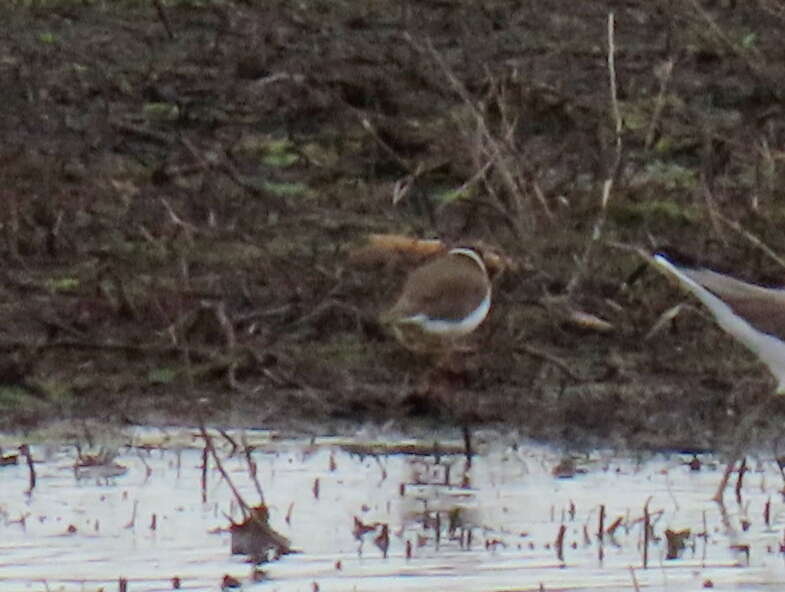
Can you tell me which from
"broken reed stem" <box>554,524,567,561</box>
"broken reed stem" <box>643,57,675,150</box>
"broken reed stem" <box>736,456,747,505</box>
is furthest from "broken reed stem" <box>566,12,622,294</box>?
"broken reed stem" <box>554,524,567,561</box>

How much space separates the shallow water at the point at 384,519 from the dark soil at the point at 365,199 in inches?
15.8

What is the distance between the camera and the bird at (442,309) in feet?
35.4

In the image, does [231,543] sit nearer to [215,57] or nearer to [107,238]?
[107,238]

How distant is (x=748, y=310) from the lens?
10180 mm

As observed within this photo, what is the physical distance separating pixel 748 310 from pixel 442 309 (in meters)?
1.34

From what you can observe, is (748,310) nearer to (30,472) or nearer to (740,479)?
(740,479)

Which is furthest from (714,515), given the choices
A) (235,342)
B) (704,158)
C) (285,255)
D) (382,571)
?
(704,158)

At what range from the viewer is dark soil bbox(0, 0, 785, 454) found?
411 inches

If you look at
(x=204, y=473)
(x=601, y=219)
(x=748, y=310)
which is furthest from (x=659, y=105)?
(x=204, y=473)

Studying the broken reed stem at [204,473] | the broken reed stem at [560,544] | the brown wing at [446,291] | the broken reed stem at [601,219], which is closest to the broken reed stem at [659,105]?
the broken reed stem at [601,219]

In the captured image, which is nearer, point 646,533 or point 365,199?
point 646,533

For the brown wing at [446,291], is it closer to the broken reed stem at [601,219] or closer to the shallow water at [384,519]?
the broken reed stem at [601,219]

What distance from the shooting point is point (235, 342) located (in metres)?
10.5

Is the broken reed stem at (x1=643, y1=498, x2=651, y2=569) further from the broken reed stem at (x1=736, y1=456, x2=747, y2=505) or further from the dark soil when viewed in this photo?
the dark soil
